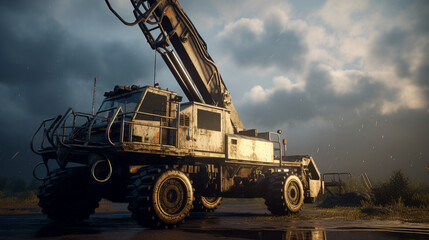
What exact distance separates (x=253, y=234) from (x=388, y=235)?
286cm

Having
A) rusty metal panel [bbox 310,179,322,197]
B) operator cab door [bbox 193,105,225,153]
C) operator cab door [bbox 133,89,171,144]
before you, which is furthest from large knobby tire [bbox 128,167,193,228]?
rusty metal panel [bbox 310,179,322,197]

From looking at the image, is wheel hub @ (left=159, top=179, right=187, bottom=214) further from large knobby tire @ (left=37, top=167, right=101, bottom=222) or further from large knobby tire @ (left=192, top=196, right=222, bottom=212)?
large knobby tire @ (left=192, top=196, right=222, bottom=212)

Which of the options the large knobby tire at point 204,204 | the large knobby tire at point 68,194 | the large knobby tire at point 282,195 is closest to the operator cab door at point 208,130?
the large knobby tire at point 282,195

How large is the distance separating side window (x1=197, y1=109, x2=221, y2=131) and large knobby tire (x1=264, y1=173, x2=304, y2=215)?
3.09 meters

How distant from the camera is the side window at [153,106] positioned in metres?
9.92

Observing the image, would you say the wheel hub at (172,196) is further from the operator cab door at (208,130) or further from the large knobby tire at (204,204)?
the large knobby tire at (204,204)

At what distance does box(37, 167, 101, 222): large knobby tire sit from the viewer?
10211mm

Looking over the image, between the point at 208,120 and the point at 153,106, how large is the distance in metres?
2.14

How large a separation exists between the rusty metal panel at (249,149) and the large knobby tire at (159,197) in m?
2.89

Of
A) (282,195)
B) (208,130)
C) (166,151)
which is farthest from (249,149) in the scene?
(166,151)

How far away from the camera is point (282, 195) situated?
40.7ft

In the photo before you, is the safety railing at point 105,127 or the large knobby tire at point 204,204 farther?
the large knobby tire at point 204,204

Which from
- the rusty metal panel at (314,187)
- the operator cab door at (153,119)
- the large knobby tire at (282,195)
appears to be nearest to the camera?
the operator cab door at (153,119)

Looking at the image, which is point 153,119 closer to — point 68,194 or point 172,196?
point 172,196
